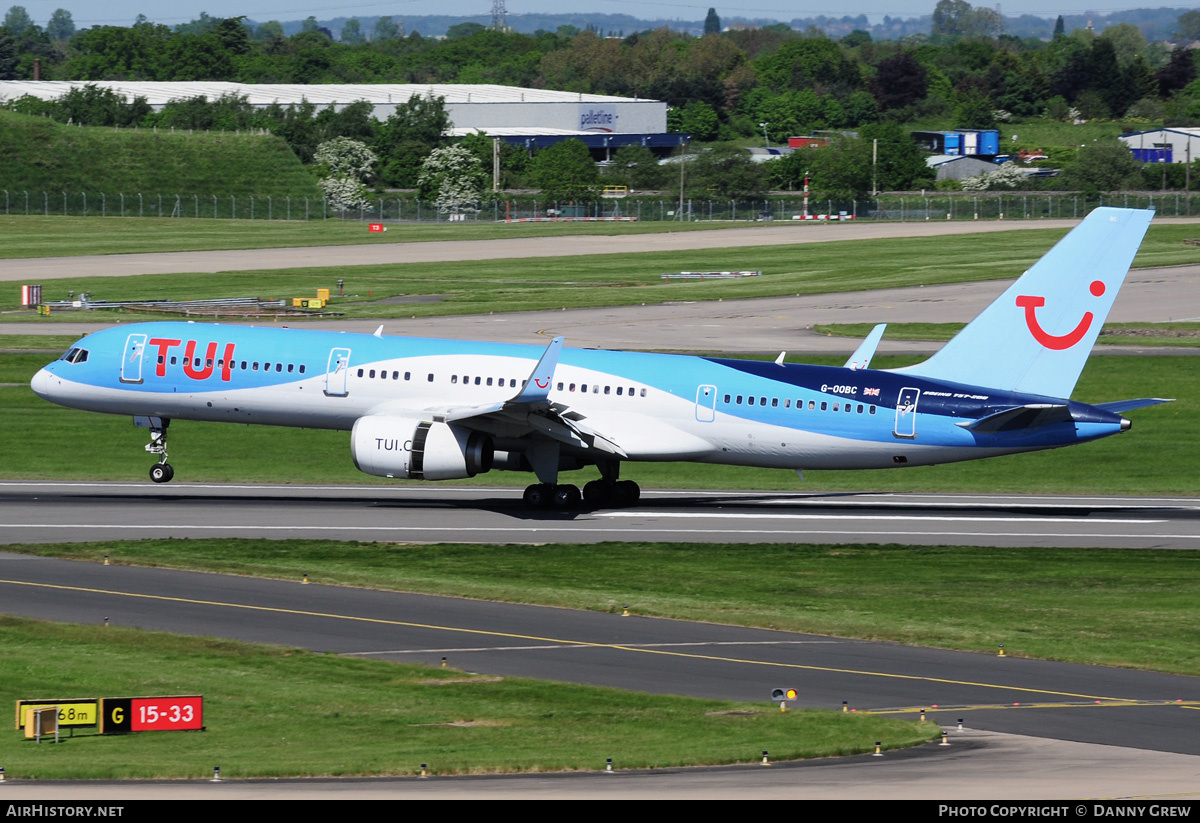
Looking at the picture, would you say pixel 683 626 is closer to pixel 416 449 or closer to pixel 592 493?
pixel 416 449

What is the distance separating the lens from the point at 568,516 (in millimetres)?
45844

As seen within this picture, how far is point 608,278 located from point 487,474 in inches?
2571

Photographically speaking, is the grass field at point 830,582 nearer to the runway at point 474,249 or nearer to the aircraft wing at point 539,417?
the aircraft wing at point 539,417

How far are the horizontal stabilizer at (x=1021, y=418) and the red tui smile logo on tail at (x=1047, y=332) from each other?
191cm

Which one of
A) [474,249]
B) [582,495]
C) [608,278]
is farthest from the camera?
[474,249]

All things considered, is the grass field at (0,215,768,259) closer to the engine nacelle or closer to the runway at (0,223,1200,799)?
the runway at (0,223,1200,799)

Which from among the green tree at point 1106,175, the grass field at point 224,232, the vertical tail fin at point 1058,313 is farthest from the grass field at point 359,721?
the green tree at point 1106,175

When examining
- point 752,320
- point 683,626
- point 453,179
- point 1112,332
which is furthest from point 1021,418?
point 453,179

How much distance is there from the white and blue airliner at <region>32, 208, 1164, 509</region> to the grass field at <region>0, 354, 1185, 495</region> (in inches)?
218

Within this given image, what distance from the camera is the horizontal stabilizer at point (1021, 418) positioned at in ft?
141

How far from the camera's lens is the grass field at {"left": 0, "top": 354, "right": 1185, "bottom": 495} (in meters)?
52.9

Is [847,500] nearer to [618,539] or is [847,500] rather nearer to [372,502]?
[618,539]

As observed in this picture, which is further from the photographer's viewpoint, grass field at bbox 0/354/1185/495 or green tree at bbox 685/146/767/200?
green tree at bbox 685/146/767/200

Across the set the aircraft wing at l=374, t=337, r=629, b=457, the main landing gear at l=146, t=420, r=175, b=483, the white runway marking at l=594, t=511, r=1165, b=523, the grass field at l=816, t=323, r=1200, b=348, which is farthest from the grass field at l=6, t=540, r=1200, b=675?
the grass field at l=816, t=323, r=1200, b=348
